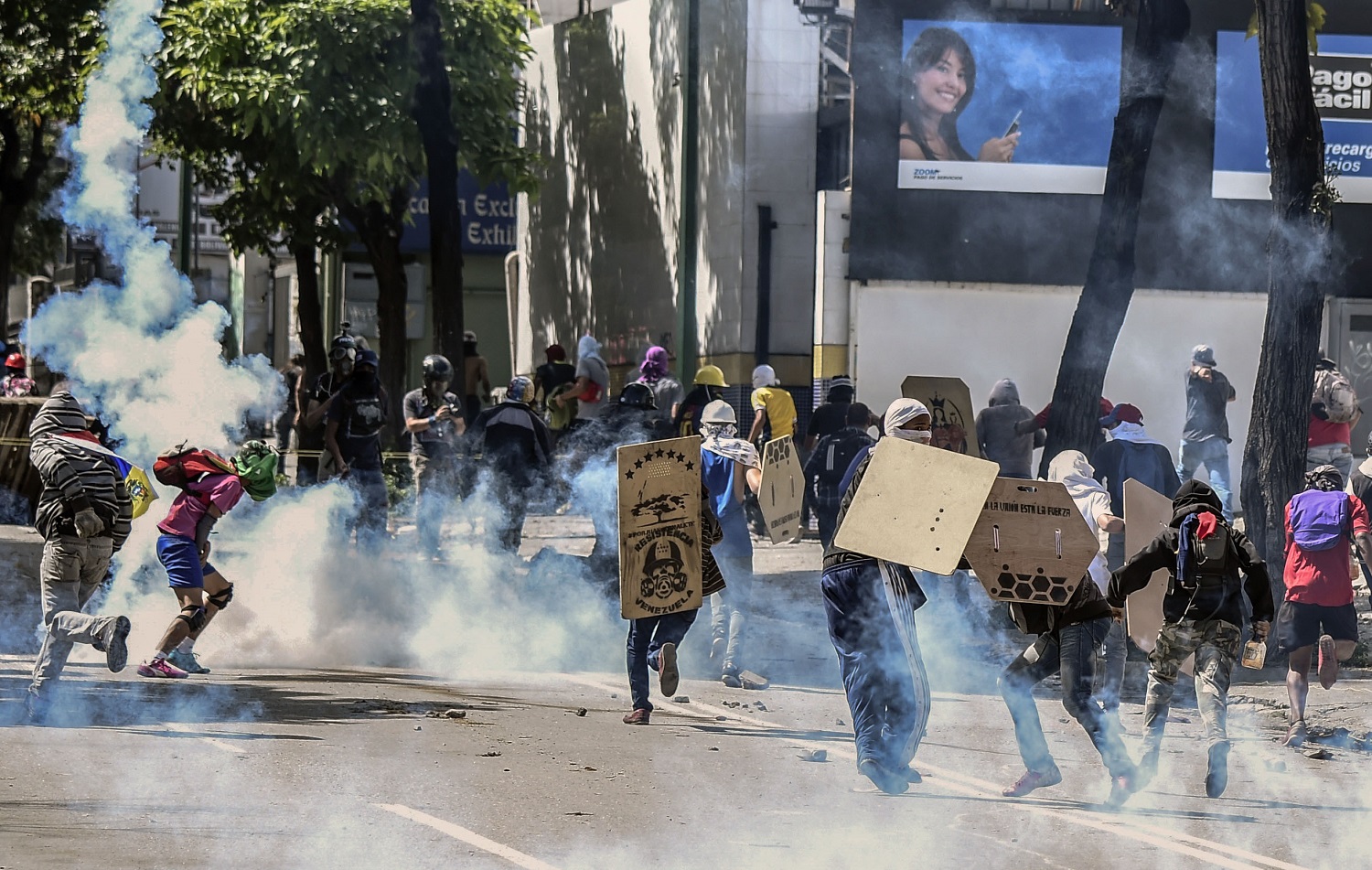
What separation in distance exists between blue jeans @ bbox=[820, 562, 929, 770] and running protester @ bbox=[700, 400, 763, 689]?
→ 9.20 ft

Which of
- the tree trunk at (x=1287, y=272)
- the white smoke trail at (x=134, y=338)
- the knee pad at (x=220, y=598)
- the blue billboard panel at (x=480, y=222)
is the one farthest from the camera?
the blue billboard panel at (x=480, y=222)

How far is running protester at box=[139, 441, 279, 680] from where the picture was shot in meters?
8.86

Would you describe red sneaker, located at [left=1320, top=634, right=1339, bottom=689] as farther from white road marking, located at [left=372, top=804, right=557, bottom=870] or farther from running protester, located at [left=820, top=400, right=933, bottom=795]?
white road marking, located at [left=372, top=804, right=557, bottom=870]

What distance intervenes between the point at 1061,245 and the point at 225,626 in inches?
424

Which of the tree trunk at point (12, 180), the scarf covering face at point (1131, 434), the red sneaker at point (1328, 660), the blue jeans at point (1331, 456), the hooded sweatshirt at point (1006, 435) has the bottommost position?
the red sneaker at point (1328, 660)

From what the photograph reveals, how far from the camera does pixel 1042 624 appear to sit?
7023 mm

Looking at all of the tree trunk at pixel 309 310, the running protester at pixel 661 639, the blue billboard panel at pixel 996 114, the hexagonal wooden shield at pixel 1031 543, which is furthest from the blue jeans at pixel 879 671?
the tree trunk at pixel 309 310

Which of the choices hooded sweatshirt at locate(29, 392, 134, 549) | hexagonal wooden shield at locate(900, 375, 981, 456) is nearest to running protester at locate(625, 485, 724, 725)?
hooded sweatshirt at locate(29, 392, 134, 549)

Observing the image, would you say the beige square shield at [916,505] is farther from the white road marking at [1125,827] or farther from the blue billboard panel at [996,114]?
the blue billboard panel at [996,114]

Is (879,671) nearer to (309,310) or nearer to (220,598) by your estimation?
(220,598)

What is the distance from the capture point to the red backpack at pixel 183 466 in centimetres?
886

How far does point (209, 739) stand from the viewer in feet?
24.7

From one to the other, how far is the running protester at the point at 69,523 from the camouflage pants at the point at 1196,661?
13.6ft

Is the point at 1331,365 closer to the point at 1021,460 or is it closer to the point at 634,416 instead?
the point at 1021,460
